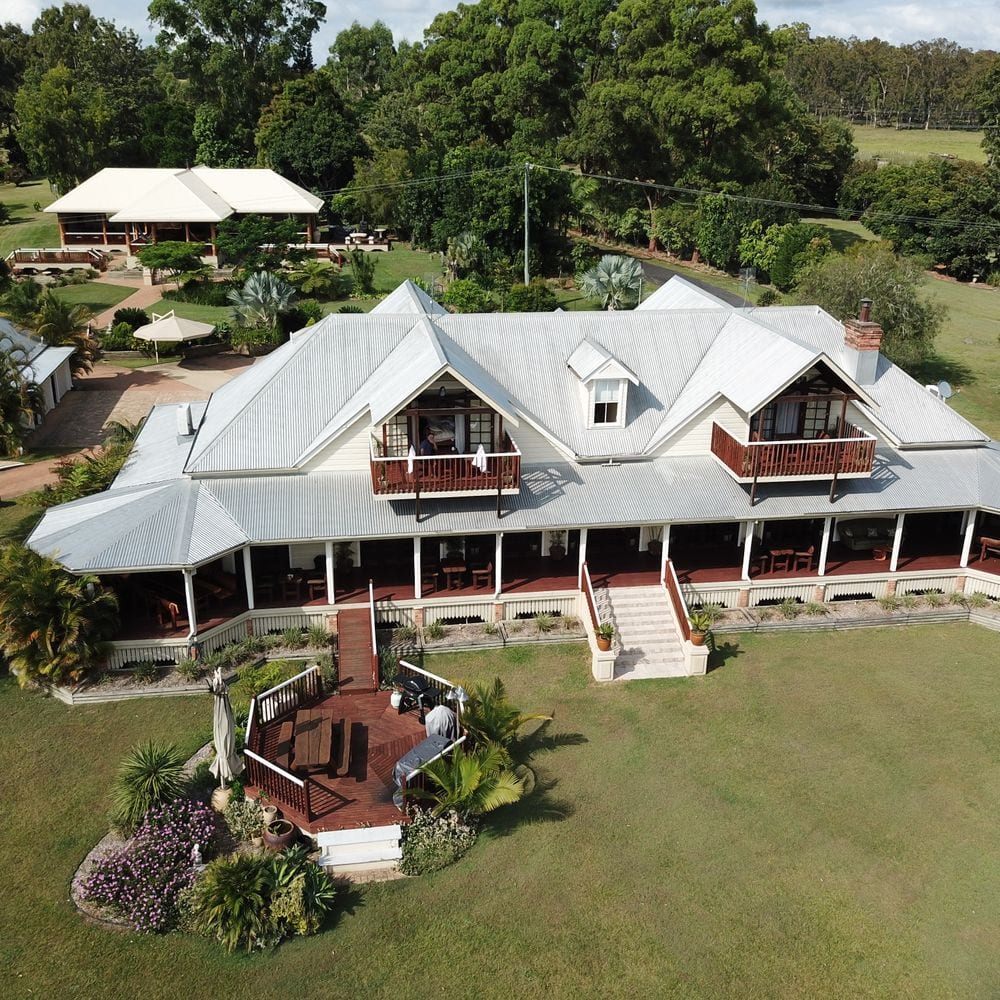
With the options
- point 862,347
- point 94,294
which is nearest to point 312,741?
point 862,347

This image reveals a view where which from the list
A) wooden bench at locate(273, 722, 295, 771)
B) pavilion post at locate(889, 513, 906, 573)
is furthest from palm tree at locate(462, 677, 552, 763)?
pavilion post at locate(889, 513, 906, 573)

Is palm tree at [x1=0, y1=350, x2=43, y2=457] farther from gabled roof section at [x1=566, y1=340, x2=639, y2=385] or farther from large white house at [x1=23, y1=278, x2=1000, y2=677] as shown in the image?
gabled roof section at [x1=566, y1=340, x2=639, y2=385]

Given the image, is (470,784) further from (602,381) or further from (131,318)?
(131,318)

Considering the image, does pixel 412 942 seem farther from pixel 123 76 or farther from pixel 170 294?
pixel 123 76

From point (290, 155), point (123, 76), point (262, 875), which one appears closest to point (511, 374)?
point (262, 875)

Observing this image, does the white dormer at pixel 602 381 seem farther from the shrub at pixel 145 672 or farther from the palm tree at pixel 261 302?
the palm tree at pixel 261 302
